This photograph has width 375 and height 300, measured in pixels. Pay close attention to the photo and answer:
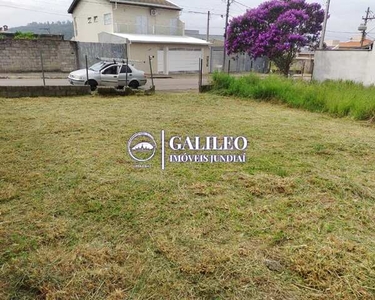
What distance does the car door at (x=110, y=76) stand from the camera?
930 centimetres

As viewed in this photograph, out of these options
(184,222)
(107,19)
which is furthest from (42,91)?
(107,19)

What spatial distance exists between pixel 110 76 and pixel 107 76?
10 centimetres

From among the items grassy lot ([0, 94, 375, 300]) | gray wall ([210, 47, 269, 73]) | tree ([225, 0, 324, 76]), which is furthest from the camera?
gray wall ([210, 47, 269, 73])

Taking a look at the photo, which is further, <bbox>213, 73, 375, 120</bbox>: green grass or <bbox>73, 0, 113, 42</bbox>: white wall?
<bbox>73, 0, 113, 42</bbox>: white wall

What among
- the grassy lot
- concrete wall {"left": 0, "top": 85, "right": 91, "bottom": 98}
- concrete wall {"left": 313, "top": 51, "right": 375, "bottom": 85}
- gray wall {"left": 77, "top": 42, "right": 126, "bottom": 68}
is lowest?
the grassy lot

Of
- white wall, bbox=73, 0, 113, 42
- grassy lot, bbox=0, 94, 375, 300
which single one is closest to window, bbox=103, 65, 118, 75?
grassy lot, bbox=0, 94, 375, 300

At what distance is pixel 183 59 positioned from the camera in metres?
19.8

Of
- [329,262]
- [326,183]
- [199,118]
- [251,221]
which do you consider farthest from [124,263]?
[199,118]

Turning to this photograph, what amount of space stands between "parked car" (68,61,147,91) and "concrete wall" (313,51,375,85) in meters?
7.16

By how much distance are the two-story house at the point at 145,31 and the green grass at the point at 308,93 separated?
944 cm

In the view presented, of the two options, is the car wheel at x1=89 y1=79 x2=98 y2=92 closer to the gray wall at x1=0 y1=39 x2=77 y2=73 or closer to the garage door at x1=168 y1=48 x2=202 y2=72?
the gray wall at x1=0 y1=39 x2=77 y2=73

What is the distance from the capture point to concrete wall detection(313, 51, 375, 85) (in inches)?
379

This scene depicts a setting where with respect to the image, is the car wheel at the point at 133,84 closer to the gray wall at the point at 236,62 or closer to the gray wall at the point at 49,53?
the gray wall at the point at 49,53

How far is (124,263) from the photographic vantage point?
1.84 meters
